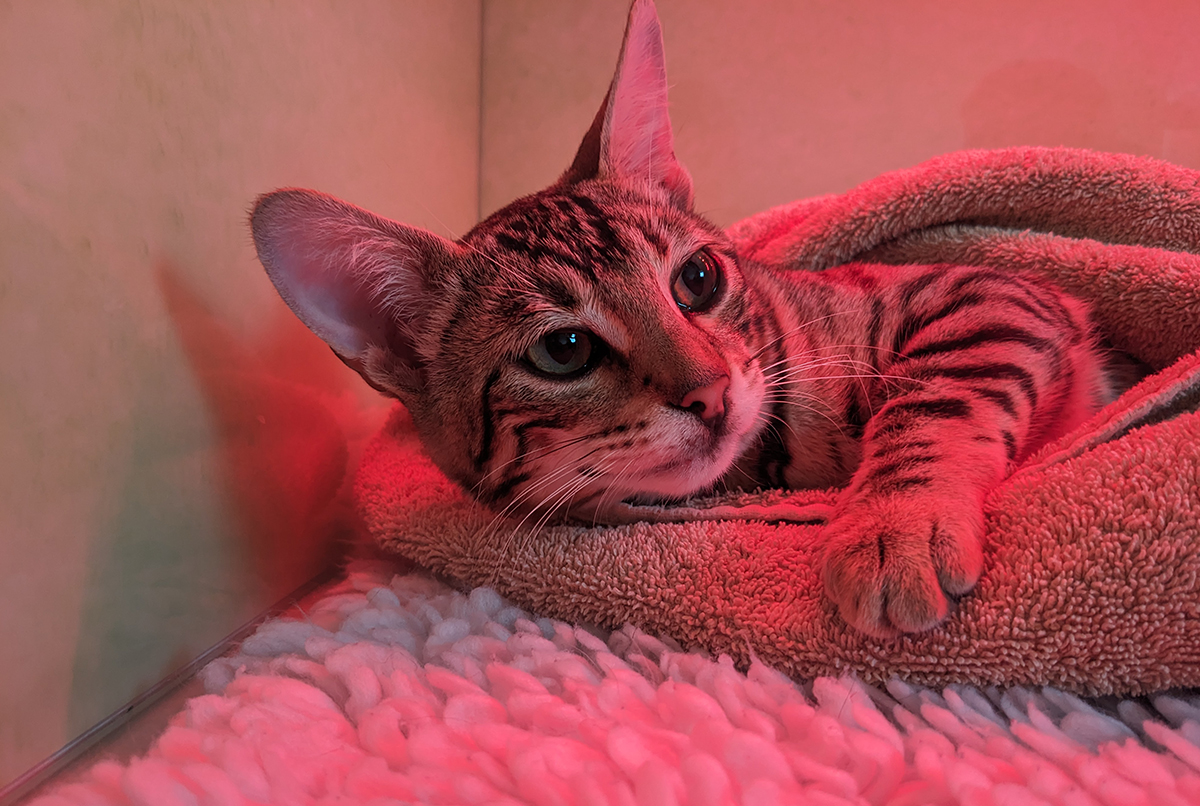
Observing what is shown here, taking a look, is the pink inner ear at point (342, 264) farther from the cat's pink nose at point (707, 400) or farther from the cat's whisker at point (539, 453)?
the cat's pink nose at point (707, 400)

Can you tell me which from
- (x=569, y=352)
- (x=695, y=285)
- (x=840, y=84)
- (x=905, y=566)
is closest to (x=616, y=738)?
(x=905, y=566)

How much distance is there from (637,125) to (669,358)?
0.49 metres

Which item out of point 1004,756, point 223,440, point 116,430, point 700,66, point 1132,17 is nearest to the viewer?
point 1004,756

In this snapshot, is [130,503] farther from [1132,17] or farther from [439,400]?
[1132,17]

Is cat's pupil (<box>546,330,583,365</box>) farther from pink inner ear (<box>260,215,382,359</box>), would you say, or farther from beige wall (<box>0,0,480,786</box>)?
beige wall (<box>0,0,480,786</box>)

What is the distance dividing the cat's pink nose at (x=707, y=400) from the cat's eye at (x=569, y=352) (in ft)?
0.45

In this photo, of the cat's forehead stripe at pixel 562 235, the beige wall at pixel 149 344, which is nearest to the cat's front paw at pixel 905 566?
the cat's forehead stripe at pixel 562 235

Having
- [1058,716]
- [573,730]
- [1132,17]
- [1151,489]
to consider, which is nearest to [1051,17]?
[1132,17]

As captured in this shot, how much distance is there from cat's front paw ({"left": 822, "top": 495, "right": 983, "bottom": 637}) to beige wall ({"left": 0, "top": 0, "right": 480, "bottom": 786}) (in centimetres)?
76

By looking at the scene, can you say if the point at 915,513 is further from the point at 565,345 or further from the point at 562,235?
the point at 562,235

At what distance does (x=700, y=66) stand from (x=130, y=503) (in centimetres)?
148

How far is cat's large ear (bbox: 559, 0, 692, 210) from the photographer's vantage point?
95cm

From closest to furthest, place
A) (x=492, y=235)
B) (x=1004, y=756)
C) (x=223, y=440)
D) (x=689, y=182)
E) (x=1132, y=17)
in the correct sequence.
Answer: (x=1004, y=756)
(x=223, y=440)
(x=492, y=235)
(x=689, y=182)
(x=1132, y=17)

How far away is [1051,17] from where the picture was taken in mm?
1445
